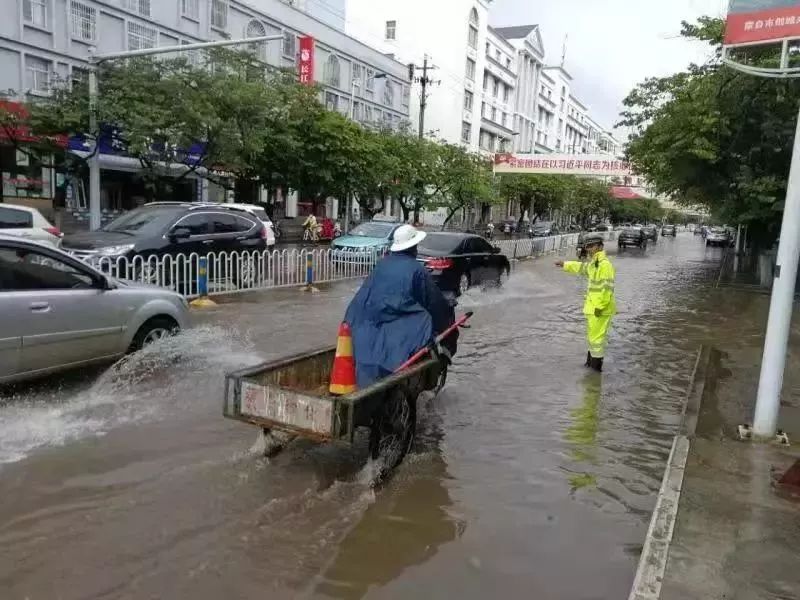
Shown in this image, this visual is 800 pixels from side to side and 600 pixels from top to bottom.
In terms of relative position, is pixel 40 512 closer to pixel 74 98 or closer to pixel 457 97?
pixel 74 98

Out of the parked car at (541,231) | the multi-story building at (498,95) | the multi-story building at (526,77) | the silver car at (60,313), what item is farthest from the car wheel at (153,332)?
the multi-story building at (526,77)

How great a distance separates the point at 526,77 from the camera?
74688 mm

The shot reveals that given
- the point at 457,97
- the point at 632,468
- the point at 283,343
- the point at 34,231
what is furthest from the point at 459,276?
the point at 457,97

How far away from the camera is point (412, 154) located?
31031mm

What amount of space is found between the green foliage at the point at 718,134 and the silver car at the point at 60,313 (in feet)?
34.8

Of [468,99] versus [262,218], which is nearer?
[262,218]

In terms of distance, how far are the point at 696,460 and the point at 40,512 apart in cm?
452

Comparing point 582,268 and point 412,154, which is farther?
point 412,154

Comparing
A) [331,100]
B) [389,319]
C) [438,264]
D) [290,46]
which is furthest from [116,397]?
[331,100]

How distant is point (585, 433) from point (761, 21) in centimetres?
368

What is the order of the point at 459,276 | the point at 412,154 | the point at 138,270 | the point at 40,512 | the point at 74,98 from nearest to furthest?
the point at 40,512 < the point at 138,270 < the point at 459,276 < the point at 74,98 < the point at 412,154

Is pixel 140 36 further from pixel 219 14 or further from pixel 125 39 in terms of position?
pixel 219 14

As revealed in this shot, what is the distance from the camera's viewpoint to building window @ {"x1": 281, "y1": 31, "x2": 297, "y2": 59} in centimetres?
3675

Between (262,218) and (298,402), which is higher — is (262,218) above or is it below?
above
